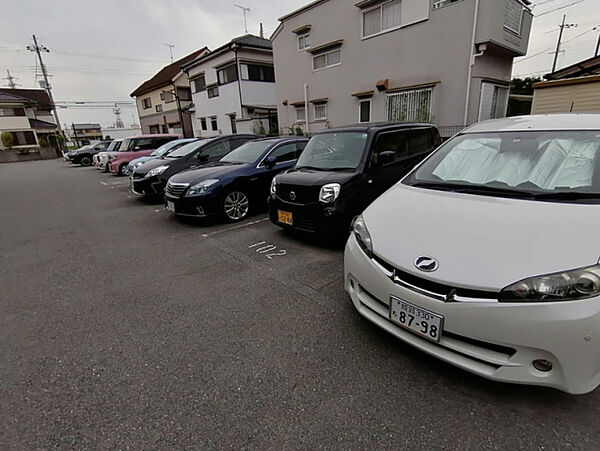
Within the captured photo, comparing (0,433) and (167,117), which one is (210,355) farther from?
(167,117)

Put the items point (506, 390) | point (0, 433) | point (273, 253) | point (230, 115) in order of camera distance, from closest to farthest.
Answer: point (0, 433), point (506, 390), point (273, 253), point (230, 115)

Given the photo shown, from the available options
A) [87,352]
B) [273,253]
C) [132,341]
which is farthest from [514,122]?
[87,352]

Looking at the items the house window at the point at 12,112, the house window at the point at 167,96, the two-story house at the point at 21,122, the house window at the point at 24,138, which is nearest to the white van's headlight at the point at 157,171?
the house window at the point at 167,96

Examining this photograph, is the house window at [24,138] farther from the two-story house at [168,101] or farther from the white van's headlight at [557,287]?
the white van's headlight at [557,287]

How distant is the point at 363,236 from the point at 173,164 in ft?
19.2

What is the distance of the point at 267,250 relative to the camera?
3.87 m

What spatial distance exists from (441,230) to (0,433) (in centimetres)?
263

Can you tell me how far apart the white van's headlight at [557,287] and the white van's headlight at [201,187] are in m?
4.23

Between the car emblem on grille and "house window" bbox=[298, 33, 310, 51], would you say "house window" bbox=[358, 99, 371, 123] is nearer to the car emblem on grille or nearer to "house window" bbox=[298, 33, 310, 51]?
"house window" bbox=[298, 33, 310, 51]

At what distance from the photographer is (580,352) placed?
1299 mm

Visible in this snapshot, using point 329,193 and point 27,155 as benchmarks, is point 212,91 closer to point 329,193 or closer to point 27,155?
point 329,193

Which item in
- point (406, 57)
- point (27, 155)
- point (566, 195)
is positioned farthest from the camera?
point (27, 155)

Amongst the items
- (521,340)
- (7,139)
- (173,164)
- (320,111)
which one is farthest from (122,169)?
(7,139)

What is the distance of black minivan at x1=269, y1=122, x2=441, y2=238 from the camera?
3510mm
